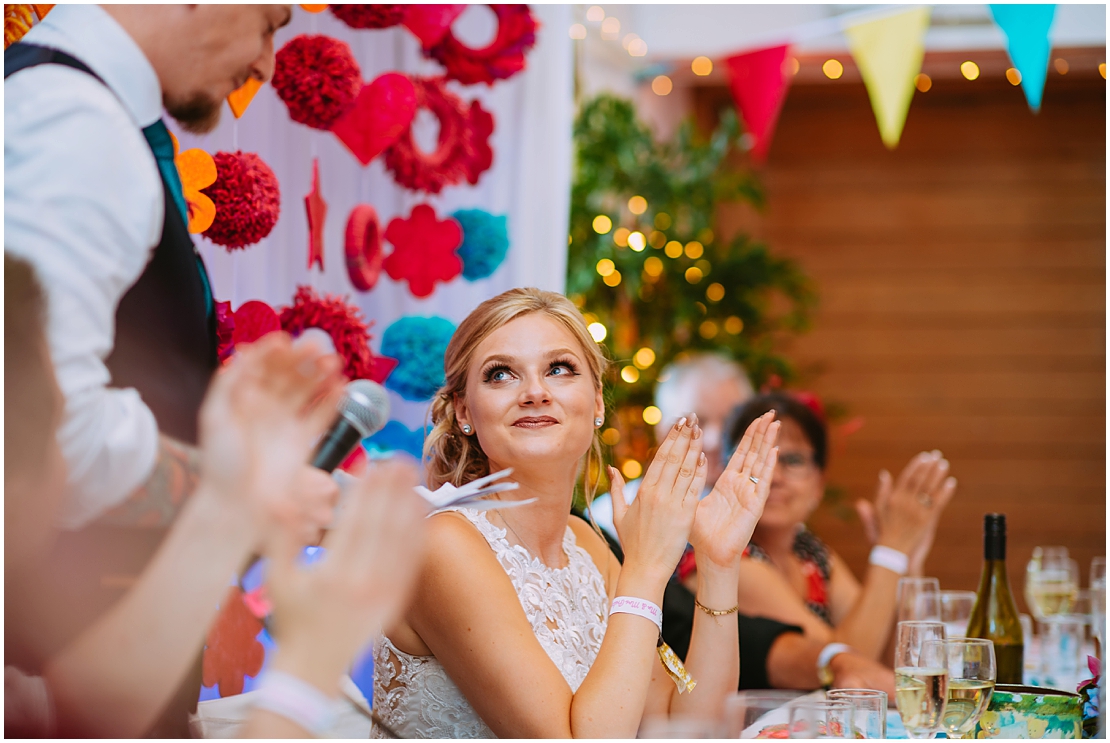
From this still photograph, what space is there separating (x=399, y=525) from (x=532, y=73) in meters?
1.61

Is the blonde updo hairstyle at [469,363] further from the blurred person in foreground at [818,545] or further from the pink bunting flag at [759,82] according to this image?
the pink bunting flag at [759,82]

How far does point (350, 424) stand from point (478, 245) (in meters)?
1.08

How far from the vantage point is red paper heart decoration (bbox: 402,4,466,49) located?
168cm

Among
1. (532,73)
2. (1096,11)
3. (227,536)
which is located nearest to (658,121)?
(1096,11)

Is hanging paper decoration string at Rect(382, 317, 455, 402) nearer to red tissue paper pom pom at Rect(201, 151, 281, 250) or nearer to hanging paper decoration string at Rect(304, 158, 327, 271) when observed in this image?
hanging paper decoration string at Rect(304, 158, 327, 271)

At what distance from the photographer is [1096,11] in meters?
3.73

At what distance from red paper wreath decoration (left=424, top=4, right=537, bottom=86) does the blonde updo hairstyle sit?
1.82 ft

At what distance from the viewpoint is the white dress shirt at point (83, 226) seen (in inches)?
33.4

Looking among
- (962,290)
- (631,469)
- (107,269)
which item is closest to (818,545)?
(631,469)

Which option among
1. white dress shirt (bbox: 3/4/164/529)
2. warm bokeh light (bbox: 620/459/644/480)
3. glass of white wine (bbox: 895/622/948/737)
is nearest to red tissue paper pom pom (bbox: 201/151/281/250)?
white dress shirt (bbox: 3/4/164/529)

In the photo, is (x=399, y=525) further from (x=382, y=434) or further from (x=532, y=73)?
(x=532, y=73)

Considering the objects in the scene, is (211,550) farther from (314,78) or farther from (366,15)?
(366,15)

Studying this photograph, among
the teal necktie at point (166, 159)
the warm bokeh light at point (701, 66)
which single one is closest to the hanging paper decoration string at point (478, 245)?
the teal necktie at point (166, 159)

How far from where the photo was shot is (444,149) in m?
1.83
